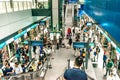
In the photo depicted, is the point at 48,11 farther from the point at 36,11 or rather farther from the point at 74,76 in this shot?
the point at 74,76

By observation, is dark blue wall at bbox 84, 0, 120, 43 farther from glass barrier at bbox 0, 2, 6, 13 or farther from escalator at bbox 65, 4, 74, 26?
escalator at bbox 65, 4, 74, 26

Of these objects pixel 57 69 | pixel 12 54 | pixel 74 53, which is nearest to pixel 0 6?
pixel 12 54

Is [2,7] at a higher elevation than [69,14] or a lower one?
higher

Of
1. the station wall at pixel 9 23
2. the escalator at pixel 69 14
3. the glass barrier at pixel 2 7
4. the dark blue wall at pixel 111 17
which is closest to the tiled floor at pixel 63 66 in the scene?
the dark blue wall at pixel 111 17

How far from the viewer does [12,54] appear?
44.2 ft

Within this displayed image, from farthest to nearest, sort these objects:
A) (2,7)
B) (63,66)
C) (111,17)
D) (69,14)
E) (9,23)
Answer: (69,14), (9,23), (2,7), (63,66), (111,17)

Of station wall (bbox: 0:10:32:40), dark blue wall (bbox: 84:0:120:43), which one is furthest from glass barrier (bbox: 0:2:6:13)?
dark blue wall (bbox: 84:0:120:43)

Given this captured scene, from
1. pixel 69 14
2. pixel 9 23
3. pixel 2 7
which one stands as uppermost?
pixel 2 7

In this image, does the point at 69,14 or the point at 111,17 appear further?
the point at 69,14

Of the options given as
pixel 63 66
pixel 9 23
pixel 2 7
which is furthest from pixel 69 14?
pixel 63 66

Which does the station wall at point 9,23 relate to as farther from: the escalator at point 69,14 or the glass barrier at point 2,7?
the escalator at point 69,14

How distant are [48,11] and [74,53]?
10590 mm

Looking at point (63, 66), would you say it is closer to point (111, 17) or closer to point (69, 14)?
point (111, 17)

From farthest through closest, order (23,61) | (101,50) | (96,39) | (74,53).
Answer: (96,39) < (74,53) < (101,50) < (23,61)
